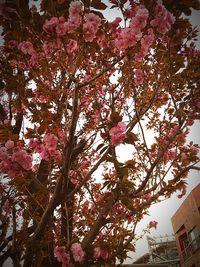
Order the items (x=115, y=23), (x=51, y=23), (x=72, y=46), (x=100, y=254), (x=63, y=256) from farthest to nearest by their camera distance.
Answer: (x=100, y=254) → (x=63, y=256) → (x=115, y=23) → (x=72, y=46) → (x=51, y=23)

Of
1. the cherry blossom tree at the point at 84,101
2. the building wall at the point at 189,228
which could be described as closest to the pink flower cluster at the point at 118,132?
the cherry blossom tree at the point at 84,101

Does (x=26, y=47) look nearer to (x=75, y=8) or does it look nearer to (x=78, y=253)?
(x=75, y=8)

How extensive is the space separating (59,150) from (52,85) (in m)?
0.96

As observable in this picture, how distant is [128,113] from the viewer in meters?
4.25

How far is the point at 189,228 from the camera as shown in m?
15.9

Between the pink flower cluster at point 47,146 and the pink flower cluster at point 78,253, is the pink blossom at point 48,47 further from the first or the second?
the pink flower cluster at point 78,253

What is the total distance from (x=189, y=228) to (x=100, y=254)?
13677mm

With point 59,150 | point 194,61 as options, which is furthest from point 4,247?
point 194,61

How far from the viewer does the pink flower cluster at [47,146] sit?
11.1 feet

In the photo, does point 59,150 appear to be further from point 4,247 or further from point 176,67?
point 4,247

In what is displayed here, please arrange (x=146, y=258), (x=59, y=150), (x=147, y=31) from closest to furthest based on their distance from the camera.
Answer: (x=147, y=31)
(x=59, y=150)
(x=146, y=258)

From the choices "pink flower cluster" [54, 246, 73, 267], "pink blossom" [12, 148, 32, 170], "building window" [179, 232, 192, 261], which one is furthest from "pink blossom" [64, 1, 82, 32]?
"building window" [179, 232, 192, 261]

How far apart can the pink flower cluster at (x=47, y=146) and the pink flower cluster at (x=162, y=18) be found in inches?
73.2

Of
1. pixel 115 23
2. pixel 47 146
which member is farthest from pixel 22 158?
pixel 115 23
